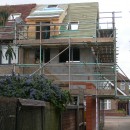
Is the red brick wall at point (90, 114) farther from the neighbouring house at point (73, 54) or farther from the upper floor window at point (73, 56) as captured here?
the upper floor window at point (73, 56)

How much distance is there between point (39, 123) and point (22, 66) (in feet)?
51.2

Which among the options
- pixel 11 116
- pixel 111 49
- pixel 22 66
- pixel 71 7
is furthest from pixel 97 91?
pixel 11 116

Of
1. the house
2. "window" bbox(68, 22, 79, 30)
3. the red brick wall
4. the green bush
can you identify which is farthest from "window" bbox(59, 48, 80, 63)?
the green bush

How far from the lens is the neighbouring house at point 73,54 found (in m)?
26.7

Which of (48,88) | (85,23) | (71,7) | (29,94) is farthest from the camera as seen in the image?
(71,7)

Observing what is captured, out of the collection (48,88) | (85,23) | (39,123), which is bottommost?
(39,123)

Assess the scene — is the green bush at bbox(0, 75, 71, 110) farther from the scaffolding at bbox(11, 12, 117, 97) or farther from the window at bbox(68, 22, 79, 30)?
the window at bbox(68, 22, 79, 30)

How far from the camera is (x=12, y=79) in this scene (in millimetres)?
14375

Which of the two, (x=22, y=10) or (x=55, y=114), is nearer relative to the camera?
(x=55, y=114)

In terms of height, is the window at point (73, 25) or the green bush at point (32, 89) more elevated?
the window at point (73, 25)

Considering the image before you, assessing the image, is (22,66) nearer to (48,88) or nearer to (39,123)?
(48,88)

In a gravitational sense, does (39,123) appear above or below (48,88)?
below

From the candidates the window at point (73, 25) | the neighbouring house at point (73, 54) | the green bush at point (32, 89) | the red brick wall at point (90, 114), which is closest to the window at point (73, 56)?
the neighbouring house at point (73, 54)

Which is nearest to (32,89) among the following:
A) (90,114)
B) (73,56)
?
(90,114)
